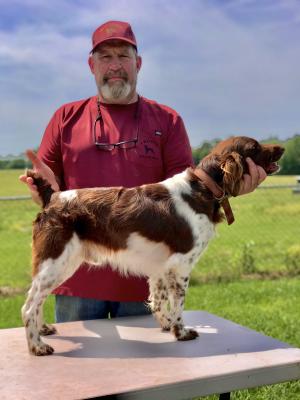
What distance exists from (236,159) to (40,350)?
1588mm

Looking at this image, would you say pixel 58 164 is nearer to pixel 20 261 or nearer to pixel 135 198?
pixel 135 198

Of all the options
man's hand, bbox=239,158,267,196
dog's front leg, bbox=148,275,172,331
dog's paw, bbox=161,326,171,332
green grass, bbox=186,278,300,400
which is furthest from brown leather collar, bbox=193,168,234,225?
green grass, bbox=186,278,300,400

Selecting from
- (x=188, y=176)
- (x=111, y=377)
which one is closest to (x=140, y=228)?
(x=188, y=176)

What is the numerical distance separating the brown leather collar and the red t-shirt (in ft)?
1.62

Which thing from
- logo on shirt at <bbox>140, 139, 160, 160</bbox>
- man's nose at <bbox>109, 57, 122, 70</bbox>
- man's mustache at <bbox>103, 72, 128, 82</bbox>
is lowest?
logo on shirt at <bbox>140, 139, 160, 160</bbox>

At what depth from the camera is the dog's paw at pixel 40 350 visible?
3062 mm

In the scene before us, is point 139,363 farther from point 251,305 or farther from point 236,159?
point 251,305

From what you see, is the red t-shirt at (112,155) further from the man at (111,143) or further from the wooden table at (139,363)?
the wooden table at (139,363)

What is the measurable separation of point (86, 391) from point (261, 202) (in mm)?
9658

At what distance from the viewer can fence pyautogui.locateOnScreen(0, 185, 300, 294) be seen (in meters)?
9.26

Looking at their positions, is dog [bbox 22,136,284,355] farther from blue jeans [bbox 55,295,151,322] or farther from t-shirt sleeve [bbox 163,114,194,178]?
blue jeans [bbox 55,295,151,322]

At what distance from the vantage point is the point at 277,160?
137 inches

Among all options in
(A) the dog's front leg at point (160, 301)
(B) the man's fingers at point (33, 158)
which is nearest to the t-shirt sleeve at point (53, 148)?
(B) the man's fingers at point (33, 158)

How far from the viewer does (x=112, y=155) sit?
370 centimetres
